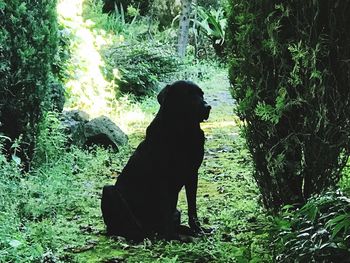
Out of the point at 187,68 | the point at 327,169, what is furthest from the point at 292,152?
the point at 187,68

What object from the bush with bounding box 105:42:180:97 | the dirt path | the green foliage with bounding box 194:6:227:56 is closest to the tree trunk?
the bush with bounding box 105:42:180:97

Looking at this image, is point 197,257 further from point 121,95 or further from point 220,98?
point 220,98

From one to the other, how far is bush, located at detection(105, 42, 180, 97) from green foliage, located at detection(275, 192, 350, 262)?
9.63m

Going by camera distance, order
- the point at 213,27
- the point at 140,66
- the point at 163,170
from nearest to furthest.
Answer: the point at 163,170, the point at 140,66, the point at 213,27

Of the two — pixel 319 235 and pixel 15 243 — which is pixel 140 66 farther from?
pixel 319 235

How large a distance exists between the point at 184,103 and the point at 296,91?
0.91m

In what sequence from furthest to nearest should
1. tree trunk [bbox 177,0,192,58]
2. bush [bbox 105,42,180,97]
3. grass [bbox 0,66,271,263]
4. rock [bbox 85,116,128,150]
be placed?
tree trunk [bbox 177,0,192,58], bush [bbox 105,42,180,97], rock [bbox 85,116,128,150], grass [bbox 0,66,271,263]

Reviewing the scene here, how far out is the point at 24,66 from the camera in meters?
6.44

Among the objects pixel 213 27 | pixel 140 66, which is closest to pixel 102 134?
pixel 140 66

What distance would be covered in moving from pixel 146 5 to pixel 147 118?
1113cm

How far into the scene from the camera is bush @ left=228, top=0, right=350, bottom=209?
4.12 meters

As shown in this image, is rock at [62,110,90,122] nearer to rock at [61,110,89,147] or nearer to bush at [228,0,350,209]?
rock at [61,110,89,147]

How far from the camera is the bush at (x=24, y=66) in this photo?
20.7 feet

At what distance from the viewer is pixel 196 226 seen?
15.4ft
